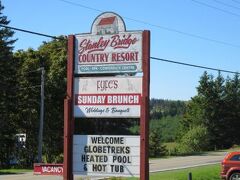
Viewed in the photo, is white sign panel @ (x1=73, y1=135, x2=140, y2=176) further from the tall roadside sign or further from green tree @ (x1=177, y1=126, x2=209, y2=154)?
green tree @ (x1=177, y1=126, x2=209, y2=154)

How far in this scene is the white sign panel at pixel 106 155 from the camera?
41.1 ft

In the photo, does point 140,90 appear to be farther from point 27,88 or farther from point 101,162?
point 27,88

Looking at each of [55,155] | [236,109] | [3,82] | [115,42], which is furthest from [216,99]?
[115,42]

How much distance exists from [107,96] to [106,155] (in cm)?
141

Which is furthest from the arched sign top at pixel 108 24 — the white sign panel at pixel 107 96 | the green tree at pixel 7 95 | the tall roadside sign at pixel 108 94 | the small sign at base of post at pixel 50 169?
the green tree at pixel 7 95

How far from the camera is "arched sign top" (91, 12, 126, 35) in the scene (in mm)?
12828

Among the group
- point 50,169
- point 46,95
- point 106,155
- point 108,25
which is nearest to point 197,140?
point 46,95

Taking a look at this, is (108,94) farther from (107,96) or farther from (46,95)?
(46,95)

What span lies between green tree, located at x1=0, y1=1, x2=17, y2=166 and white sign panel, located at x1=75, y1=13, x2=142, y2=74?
128ft

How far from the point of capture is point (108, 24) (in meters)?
12.9

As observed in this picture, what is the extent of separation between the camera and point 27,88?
Result: 5403 cm

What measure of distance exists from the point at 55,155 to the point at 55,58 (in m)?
11.1

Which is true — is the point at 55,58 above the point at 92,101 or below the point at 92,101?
above

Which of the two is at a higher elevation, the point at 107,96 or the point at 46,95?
the point at 46,95
